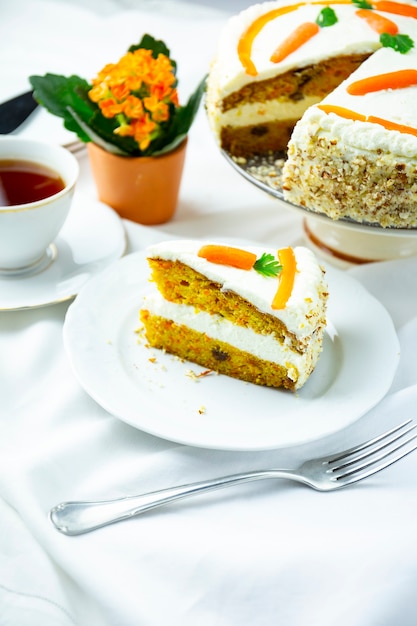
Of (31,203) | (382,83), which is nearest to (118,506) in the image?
(31,203)

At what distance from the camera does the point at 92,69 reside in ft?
13.1

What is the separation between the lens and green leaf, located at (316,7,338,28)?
3070mm

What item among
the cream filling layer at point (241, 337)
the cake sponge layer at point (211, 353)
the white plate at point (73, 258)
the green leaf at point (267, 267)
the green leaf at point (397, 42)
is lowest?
the white plate at point (73, 258)

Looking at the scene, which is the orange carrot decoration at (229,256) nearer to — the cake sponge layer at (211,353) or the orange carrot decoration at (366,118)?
the cake sponge layer at (211,353)

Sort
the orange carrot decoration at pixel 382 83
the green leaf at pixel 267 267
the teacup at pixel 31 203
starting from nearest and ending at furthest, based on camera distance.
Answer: the green leaf at pixel 267 267, the teacup at pixel 31 203, the orange carrot decoration at pixel 382 83

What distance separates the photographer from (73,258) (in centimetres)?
280

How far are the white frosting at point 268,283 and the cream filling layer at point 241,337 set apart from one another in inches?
3.3

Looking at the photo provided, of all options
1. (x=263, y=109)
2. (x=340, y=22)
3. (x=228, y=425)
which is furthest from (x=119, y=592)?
(x=340, y=22)

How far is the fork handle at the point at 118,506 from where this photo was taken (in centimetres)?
187

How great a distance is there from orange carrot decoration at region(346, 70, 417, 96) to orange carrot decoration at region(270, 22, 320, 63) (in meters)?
0.41

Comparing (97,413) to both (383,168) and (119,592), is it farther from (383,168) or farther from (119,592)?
(383,168)

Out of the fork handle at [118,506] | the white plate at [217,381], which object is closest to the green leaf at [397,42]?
the white plate at [217,381]

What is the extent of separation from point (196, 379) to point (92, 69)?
2.27m

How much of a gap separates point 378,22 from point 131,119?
1.06 m
